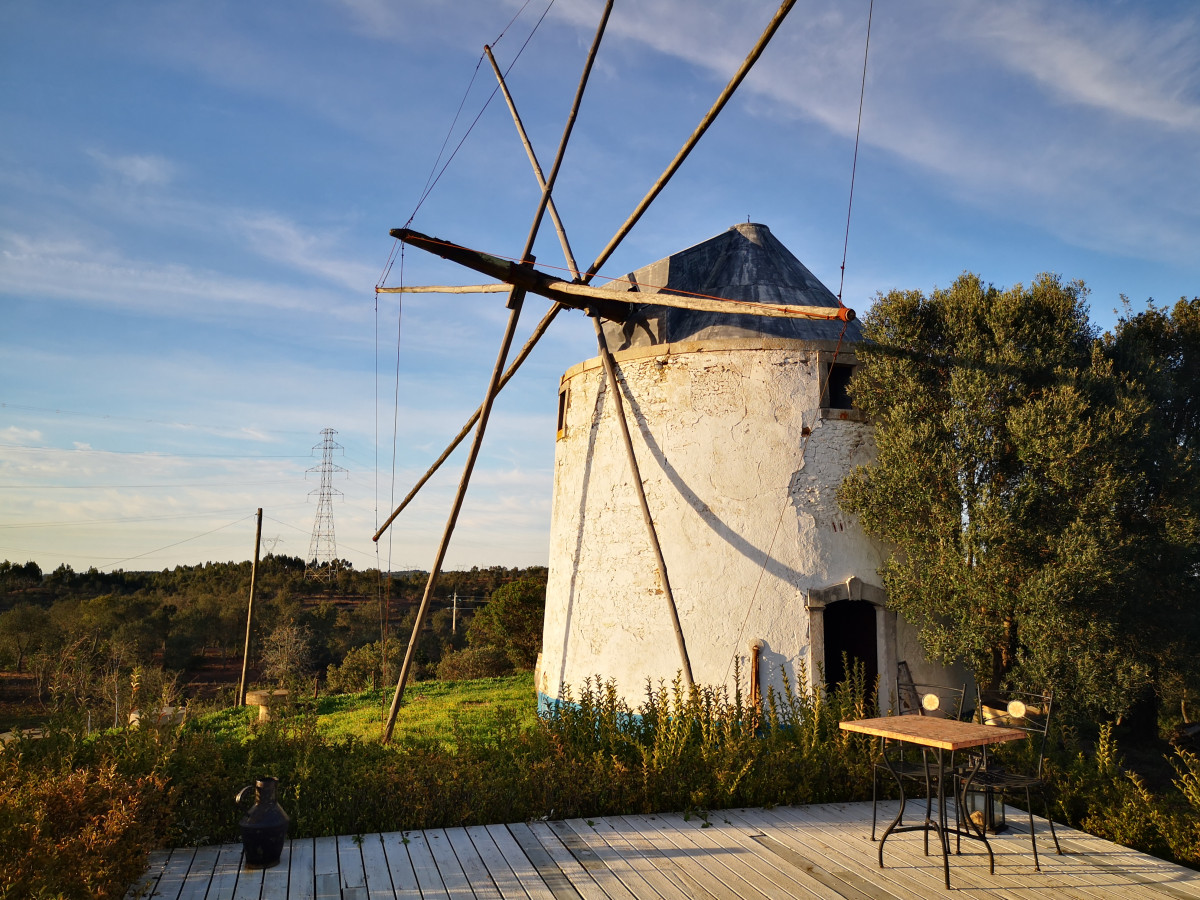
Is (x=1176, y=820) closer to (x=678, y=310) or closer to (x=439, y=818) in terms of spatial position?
(x=439, y=818)

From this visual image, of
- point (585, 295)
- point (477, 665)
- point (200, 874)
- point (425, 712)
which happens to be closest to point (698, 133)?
point (585, 295)

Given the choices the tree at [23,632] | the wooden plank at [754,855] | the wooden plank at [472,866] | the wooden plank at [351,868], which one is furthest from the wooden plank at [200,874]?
the tree at [23,632]

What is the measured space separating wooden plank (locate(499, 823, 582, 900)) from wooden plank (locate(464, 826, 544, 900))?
0.02m

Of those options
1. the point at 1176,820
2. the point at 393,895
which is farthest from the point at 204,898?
the point at 1176,820

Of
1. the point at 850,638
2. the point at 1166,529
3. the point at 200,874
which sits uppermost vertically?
the point at 1166,529

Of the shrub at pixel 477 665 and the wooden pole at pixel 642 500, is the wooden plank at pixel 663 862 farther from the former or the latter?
the shrub at pixel 477 665

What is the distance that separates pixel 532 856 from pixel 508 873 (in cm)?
30

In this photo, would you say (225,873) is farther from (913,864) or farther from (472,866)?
(913,864)

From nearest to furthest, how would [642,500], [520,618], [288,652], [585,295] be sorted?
1. [642,500]
2. [585,295]
3. [520,618]
4. [288,652]

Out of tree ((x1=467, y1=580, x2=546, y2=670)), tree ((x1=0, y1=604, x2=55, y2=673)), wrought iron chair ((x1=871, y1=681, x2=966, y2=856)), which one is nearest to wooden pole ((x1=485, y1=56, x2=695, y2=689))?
wrought iron chair ((x1=871, y1=681, x2=966, y2=856))

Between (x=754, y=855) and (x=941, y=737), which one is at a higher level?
(x=941, y=737)

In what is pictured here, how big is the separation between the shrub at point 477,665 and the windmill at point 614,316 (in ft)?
40.3

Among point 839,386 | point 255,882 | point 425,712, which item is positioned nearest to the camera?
point 255,882

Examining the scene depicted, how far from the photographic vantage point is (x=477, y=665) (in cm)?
2264
